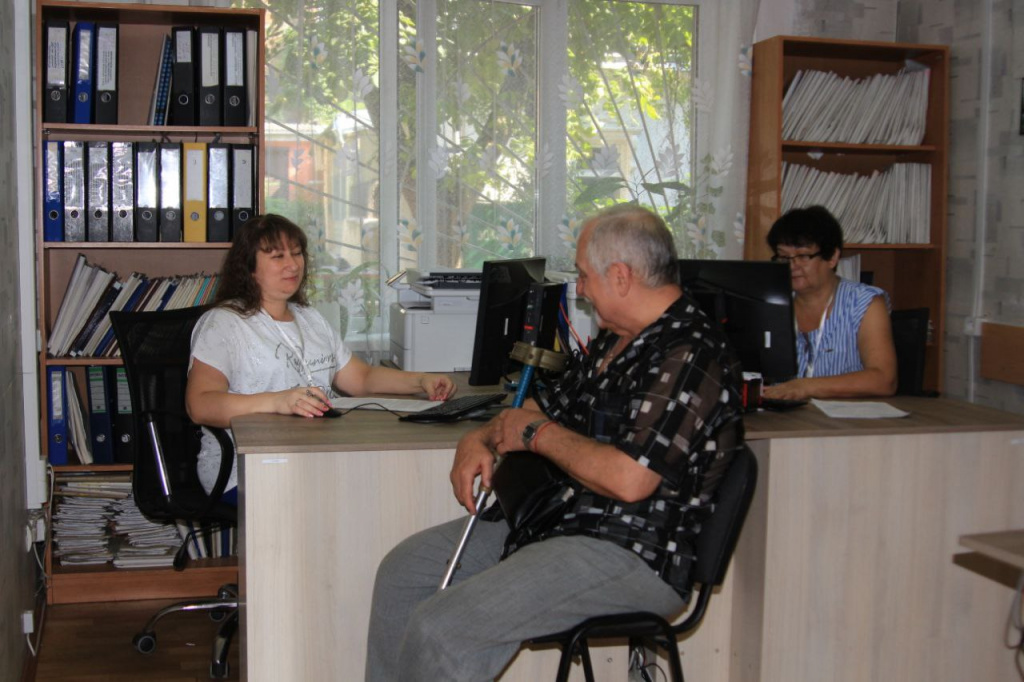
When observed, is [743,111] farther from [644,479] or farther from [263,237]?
[644,479]

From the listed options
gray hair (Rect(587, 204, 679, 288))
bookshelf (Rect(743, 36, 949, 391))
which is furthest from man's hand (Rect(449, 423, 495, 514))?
bookshelf (Rect(743, 36, 949, 391))

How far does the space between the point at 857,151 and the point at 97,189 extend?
2787mm

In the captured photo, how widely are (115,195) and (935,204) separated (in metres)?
2.93

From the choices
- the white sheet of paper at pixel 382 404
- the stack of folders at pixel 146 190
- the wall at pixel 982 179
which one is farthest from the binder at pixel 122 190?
the wall at pixel 982 179

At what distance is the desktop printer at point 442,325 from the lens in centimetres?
317

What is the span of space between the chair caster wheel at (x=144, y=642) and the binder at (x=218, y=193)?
3.96ft

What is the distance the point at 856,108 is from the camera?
3.93 metres

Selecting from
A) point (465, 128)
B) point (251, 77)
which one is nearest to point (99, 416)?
point (251, 77)

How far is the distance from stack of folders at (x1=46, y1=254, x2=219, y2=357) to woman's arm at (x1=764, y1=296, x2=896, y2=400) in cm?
187

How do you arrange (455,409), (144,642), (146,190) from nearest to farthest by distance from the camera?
1. (455,409)
2. (144,642)
3. (146,190)

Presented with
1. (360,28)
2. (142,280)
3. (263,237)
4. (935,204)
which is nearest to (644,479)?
(263,237)

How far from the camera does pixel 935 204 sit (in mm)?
3934

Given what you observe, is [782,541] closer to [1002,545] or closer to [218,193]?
[1002,545]

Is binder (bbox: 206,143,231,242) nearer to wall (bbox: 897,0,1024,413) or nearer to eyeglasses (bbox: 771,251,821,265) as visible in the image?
eyeglasses (bbox: 771,251,821,265)
